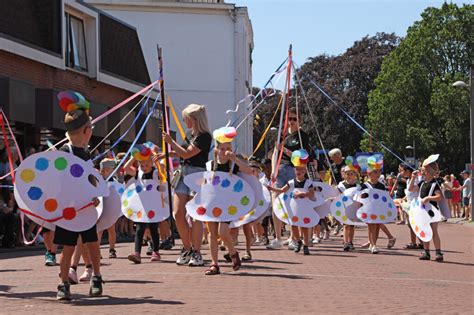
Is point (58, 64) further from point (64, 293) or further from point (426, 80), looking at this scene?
point (426, 80)

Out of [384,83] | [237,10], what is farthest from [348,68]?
[237,10]

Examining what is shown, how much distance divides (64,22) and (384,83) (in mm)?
39536

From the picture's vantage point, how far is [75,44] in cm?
2884

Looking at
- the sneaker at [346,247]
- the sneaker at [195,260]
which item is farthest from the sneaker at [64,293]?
the sneaker at [346,247]

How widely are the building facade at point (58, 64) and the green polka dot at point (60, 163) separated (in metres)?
12.7

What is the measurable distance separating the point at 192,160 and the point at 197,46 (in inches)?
1495

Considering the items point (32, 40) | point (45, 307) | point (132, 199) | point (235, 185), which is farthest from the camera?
point (32, 40)

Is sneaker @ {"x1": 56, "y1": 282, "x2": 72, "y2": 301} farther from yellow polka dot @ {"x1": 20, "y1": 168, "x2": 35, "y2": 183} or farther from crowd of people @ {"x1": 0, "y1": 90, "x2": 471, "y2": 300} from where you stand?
yellow polka dot @ {"x1": 20, "y1": 168, "x2": 35, "y2": 183}

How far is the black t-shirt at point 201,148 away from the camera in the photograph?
11742mm

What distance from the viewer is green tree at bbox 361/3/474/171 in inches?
2410

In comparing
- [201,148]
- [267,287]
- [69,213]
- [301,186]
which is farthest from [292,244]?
[69,213]

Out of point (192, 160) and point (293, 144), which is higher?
point (293, 144)

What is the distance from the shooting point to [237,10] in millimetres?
49062

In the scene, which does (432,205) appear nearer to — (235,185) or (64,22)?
(235,185)
